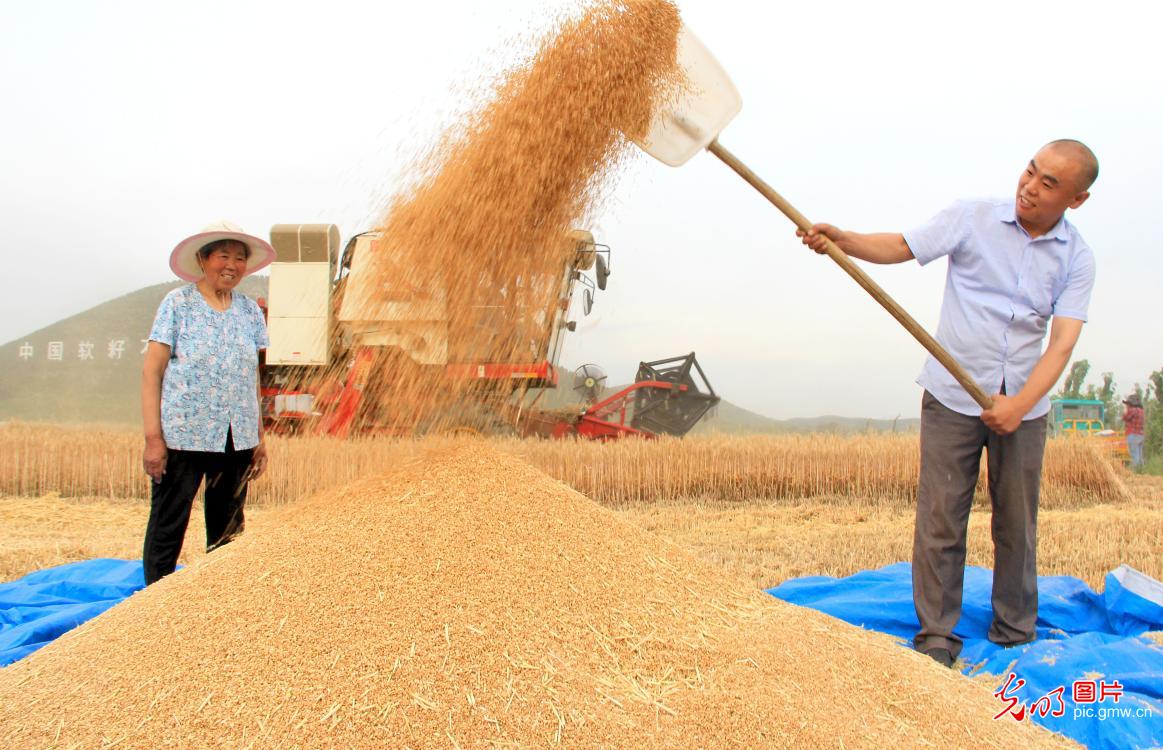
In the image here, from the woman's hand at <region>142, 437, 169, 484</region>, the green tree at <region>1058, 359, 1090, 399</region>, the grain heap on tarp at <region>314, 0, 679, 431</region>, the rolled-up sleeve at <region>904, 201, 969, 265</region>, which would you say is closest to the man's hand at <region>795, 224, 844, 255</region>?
the rolled-up sleeve at <region>904, 201, 969, 265</region>

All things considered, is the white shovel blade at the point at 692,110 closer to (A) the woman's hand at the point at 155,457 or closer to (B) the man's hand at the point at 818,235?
(B) the man's hand at the point at 818,235

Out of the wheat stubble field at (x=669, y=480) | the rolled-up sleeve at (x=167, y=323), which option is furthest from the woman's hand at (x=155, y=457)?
the wheat stubble field at (x=669, y=480)

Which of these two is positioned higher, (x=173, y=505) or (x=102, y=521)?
(x=173, y=505)

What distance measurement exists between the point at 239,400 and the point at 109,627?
0.91 m

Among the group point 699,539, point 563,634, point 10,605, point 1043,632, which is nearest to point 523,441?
point 699,539

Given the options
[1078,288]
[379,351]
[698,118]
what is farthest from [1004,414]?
[379,351]

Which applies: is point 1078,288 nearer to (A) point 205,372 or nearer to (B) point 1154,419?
(A) point 205,372

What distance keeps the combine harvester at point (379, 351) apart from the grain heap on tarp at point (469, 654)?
522 mm

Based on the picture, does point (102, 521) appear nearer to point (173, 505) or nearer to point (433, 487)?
point (173, 505)

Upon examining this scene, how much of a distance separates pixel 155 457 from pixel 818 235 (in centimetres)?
210

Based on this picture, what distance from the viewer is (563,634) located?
156cm

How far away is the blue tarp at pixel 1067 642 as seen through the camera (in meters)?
1.82

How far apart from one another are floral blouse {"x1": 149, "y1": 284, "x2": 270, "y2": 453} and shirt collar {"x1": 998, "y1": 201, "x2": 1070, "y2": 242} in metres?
2.38

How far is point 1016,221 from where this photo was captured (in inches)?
92.0
